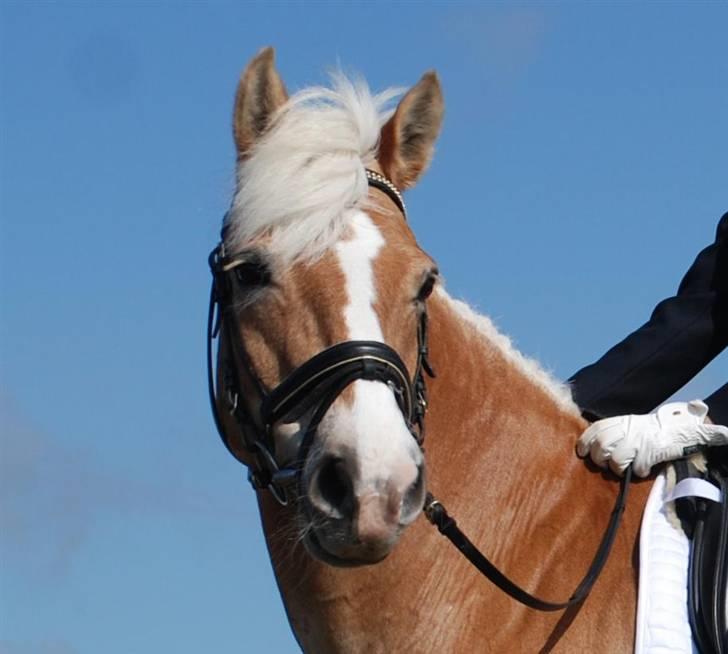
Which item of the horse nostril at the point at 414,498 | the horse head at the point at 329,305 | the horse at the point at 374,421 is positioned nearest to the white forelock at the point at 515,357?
the horse at the point at 374,421

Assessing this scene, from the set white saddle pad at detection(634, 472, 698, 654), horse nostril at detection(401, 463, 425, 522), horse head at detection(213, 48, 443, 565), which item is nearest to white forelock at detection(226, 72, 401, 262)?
horse head at detection(213, 48, 443, 565)

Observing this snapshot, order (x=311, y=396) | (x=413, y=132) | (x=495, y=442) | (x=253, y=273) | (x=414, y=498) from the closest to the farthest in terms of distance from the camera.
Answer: (x=414, y=498) → (x=311, y=396) → (x=253, y=273) → (x=495, y=442) → (x=413, y=132)

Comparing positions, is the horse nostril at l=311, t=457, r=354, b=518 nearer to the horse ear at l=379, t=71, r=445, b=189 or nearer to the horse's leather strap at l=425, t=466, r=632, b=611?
the horse's leather strap at l=425, t=466, r=632, b=611

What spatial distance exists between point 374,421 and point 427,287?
0.98 m

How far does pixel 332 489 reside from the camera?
5.52m

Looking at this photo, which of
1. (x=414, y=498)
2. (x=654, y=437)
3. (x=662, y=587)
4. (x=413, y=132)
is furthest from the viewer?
(x=413, y=132)

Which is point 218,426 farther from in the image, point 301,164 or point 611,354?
point 611,354

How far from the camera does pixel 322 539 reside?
5578 mm

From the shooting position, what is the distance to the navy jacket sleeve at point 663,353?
23.4 ft

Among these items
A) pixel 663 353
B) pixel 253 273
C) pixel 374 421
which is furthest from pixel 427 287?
pixel 663 353

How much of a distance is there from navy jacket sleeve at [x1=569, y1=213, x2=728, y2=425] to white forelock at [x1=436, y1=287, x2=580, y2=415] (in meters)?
0.18

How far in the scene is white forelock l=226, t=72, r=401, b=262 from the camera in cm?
616

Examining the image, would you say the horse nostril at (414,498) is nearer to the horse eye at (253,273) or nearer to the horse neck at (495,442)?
the horse neck at (495,442)

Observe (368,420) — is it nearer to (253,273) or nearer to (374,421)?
(374,421)
